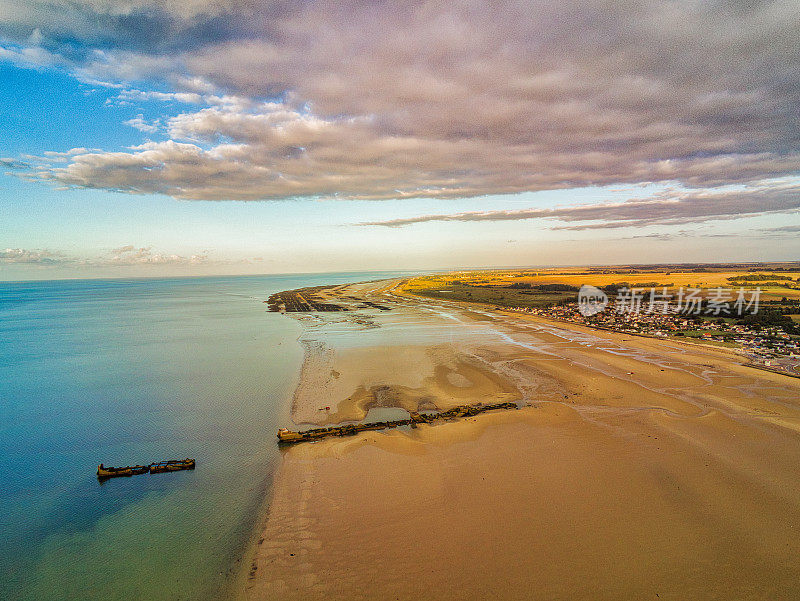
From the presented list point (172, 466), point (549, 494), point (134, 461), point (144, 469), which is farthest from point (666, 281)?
point (134, 461)

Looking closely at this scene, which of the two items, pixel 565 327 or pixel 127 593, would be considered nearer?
pixel 127 593

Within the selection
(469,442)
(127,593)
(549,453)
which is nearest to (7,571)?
(127,593)

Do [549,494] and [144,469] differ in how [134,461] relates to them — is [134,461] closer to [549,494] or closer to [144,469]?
[144,469]

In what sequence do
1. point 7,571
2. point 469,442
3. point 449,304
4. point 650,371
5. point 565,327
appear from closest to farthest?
point 7,571
point 469,442
point 650,371
point 565,327
point 449,304

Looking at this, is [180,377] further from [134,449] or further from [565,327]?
[565,327]

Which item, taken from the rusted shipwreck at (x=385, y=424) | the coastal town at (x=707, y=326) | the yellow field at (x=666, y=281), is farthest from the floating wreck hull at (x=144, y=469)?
the yellow field at (x=666, y=281)

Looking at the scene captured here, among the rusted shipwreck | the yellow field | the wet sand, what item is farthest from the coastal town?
the rusted shipwreck
